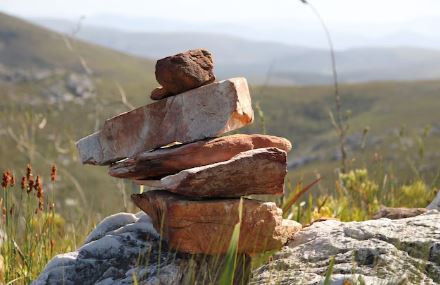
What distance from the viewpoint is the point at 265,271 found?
4883 millimetres

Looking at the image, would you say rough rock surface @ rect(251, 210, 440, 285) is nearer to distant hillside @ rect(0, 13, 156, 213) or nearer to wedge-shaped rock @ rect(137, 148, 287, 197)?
wedge-shaped rock @ rect(137, 148, 287, 197)

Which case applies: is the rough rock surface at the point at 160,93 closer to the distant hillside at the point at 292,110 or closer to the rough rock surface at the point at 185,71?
the rough rock surface at the point at 185,71

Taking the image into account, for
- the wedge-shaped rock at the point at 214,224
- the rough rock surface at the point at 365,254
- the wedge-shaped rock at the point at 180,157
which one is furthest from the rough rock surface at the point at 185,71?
the rough rock surface at the point at 365,254

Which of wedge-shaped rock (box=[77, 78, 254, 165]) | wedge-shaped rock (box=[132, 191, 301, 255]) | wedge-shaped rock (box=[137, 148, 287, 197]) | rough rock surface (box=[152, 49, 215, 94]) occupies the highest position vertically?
rough rock surface (box=[152, 49, 215, 94])

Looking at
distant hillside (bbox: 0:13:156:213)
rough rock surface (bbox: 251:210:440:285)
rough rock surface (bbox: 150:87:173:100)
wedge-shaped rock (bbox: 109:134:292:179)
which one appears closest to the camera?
rough rock surface (bbox: 251:210:440:285)

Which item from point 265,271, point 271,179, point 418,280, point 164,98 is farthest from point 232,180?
point 418,280

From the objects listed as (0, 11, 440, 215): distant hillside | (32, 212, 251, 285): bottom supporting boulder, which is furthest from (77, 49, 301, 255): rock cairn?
(0, 11, 440, 215): distant hillside

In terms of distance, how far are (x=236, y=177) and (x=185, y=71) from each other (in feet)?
3.45

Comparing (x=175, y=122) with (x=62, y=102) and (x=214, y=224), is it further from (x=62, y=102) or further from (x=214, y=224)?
(x=62, y=102)

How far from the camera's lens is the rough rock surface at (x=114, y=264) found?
473cm

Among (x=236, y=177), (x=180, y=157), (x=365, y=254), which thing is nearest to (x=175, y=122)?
(x=180, y=157)

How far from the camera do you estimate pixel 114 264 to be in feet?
16.1

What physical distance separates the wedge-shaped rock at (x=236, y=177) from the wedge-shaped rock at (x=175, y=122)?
0.41 meters

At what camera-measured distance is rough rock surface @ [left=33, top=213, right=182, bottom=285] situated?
4.73 m
